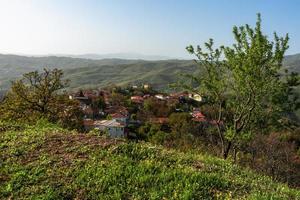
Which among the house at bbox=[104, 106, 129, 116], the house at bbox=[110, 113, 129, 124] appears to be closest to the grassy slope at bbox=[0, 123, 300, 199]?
the house at bbox=[110, 113, 129, 124]

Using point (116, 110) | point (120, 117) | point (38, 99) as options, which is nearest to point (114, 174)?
point (38, 99)

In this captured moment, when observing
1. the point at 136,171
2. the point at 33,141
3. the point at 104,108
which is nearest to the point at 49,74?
the point at 33,141

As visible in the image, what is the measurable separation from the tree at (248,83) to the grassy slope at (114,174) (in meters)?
10.4

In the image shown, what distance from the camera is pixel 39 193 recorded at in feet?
26.7

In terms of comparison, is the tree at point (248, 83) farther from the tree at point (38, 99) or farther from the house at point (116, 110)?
the house at point (116, 110)

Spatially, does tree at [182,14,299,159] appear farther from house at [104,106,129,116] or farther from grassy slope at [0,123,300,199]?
house at [104,106,129,116]

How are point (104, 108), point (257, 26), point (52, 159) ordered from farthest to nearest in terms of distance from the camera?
1. point (104, 108)
2. point (257, 26)
3. point (52, 159)

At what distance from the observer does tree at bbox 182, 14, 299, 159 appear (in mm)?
19922

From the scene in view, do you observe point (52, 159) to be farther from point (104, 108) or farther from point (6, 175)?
point (104, 108)

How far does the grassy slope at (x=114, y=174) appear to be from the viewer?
315 inches


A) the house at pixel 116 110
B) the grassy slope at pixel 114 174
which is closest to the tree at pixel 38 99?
the grassy slope at pixel 114 174

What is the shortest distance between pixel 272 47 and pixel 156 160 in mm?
12377

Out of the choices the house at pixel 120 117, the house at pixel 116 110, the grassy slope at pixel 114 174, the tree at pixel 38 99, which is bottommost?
the house at pixel 116 110

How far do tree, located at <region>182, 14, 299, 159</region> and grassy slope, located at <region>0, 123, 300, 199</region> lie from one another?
34.3 ft
